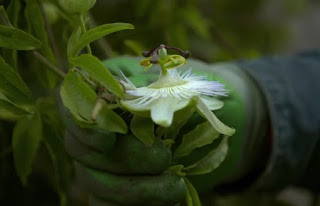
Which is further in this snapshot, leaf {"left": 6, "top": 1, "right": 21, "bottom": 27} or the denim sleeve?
the denim sleeve

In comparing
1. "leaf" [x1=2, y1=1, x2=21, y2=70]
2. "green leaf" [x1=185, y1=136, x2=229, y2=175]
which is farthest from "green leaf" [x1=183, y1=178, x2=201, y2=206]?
"leaf" [x1=2, y1=1, x2=21, y2=70]

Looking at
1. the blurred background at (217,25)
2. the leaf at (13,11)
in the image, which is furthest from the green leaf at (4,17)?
the blurred background at (217,25)

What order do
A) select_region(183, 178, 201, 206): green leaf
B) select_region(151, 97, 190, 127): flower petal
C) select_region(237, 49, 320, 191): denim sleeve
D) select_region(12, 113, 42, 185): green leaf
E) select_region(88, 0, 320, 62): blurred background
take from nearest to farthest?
1. select_region(151, 97, 190, 127): flower petal
2. select_region(183, 178, 201, 206): green leaf
3. select_region(12, 113, 42, 185): green leaf
4. select_region(237, 49, 320, 191): denim sleeve
5. select_region(88, 0, 320, 62): blurred background

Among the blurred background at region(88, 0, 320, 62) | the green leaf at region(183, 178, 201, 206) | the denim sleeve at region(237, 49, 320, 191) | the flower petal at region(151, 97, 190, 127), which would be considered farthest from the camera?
the blurred background at region(88, 0, 320, 62)

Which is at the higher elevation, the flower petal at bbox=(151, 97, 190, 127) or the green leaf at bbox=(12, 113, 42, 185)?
the flower petal at bbox=(151, 97, 190, 127)

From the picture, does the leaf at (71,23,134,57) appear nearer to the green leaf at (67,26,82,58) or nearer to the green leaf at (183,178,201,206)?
the green leaf at (67,26,82,58)

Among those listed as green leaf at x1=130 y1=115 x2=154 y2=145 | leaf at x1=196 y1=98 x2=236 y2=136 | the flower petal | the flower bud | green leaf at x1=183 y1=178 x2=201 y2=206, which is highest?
the flower bud
